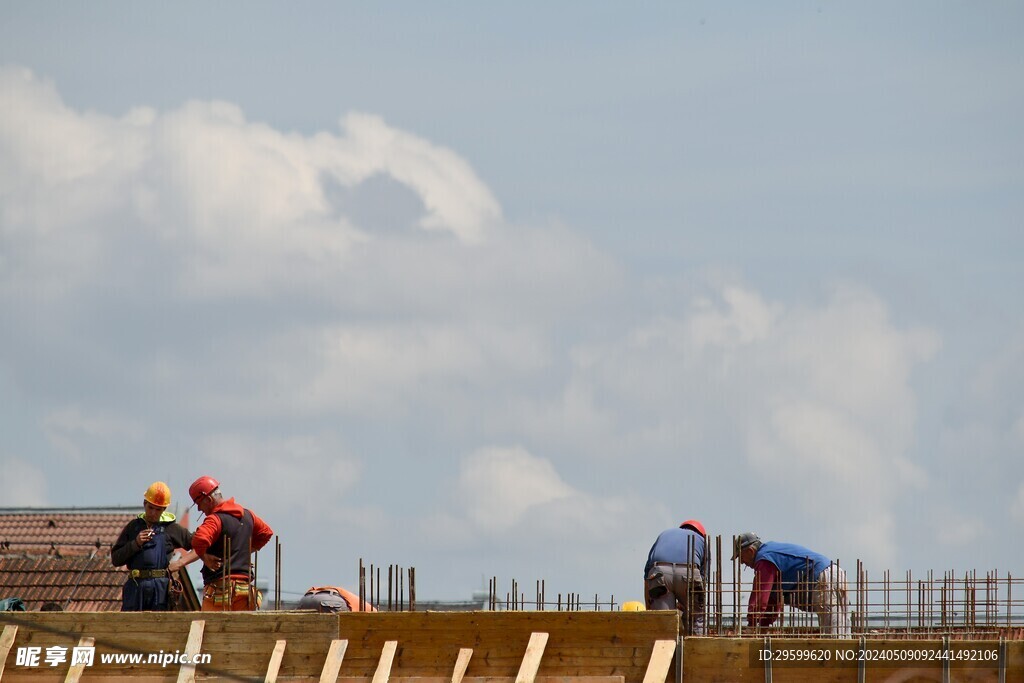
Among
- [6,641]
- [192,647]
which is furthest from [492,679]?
[6,641]

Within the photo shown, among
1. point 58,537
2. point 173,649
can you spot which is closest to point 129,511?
point 58,537

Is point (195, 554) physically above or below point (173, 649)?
above

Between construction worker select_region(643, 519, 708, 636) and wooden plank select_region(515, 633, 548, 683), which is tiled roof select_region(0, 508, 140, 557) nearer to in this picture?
construction worker select_region(643, 519, 708, 636)

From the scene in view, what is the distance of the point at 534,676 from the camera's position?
1503 cm

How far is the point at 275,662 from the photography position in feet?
50.6

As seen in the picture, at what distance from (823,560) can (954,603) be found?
1.73 metres

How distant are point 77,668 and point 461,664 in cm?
379

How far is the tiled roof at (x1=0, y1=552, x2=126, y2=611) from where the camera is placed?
2484cm

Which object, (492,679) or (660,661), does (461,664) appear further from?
(660,661)

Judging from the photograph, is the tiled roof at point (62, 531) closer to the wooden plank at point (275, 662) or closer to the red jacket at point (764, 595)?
the wooden plank at point (275, 662)

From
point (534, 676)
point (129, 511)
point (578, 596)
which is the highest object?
point (129, 511)

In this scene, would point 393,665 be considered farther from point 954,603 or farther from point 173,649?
point 954,603

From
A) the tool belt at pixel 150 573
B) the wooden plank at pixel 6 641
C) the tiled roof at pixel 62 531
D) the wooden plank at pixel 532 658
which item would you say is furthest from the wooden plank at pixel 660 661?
the tiled roof at pixel 62 531

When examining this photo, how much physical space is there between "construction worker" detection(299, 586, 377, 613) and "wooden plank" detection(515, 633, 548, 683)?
9.19ft
